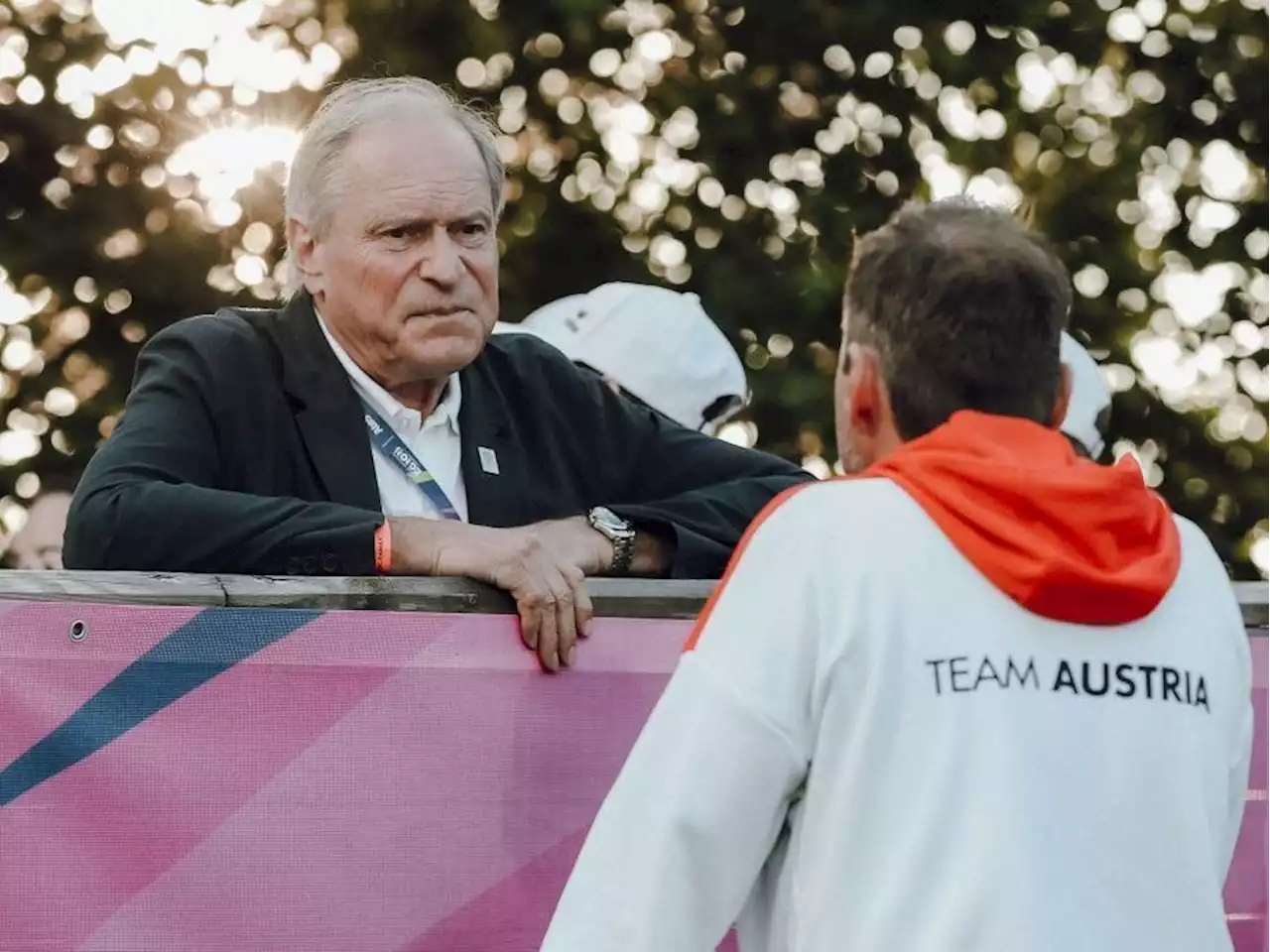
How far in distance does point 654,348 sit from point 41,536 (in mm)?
3179

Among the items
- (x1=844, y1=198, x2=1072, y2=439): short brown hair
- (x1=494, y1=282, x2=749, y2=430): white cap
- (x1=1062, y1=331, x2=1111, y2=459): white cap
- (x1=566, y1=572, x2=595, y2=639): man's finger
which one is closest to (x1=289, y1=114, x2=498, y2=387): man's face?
(x1=566, y1=572, x2=595, y2=639): man's finger

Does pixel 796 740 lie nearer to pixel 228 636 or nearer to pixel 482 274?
pixel 228 636

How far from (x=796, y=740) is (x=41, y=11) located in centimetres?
619

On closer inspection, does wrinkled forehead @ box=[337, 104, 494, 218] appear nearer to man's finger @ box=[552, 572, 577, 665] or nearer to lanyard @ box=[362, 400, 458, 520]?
lanyard @ box=[362, 400, 458, 520]

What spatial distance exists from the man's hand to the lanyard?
0.42 metres

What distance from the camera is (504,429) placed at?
12.4 feet

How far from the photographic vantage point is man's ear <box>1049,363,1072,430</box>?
262cm

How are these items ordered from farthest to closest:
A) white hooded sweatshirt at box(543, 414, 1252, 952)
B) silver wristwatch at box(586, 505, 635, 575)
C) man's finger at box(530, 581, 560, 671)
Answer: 1. silver wristwatch at box(586, 505, 635, 575)
2. man's finger at box(530, 581, 560, 671)
3. white hooded sweatshirt at box(543, 414, 1252, 952)

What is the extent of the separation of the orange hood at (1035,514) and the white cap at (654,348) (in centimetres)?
236

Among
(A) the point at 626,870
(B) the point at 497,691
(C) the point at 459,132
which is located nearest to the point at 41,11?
(C) the point at 459,132

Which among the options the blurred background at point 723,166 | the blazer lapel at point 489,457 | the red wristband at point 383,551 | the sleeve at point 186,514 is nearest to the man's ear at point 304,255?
the blazer lapel at point 489,457

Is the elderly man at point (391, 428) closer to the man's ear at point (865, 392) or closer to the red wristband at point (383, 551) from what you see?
the red wristband at point (383, 551)

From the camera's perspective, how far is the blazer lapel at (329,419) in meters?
3.45

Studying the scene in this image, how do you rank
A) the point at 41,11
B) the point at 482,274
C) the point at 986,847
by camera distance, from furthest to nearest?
the point at 41,11 → the point at 482,274 → the point at 986,847
